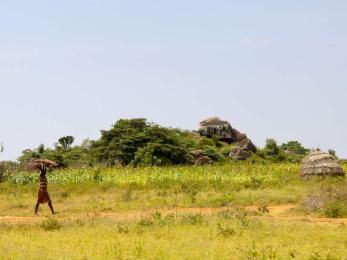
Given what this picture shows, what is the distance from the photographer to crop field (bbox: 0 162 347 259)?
12.3 m

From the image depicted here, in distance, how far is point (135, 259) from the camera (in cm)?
1116

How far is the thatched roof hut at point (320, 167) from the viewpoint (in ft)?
96.2

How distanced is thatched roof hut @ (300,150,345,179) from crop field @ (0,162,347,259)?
71cm

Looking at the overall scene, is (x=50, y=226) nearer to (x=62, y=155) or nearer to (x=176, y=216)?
(x=176, y=216)

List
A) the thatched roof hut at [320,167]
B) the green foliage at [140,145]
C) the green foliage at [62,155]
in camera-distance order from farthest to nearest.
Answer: the green foliage at [62,155] → the green foliage at [140,145] → the thatched roof hut at [320,167]

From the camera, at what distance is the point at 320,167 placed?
29.4 meters

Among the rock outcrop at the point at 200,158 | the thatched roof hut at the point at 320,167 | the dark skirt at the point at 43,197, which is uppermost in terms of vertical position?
the rock outcrop at the point at 200,158

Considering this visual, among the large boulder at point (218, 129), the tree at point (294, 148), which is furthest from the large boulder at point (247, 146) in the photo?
the tree at point (294, 148)

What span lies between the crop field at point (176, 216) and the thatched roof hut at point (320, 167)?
71 cm

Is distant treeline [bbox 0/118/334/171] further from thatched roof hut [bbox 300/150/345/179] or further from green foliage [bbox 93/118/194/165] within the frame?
thatched roof hut [bbox 300/150/345/179]

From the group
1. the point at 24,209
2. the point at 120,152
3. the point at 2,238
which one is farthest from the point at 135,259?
the point at 120,152

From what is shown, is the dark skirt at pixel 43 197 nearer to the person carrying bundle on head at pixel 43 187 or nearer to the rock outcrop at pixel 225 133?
the person carrying bundle on head at pixel 43 187

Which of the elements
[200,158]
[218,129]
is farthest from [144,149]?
[218,129]

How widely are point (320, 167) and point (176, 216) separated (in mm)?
14265
